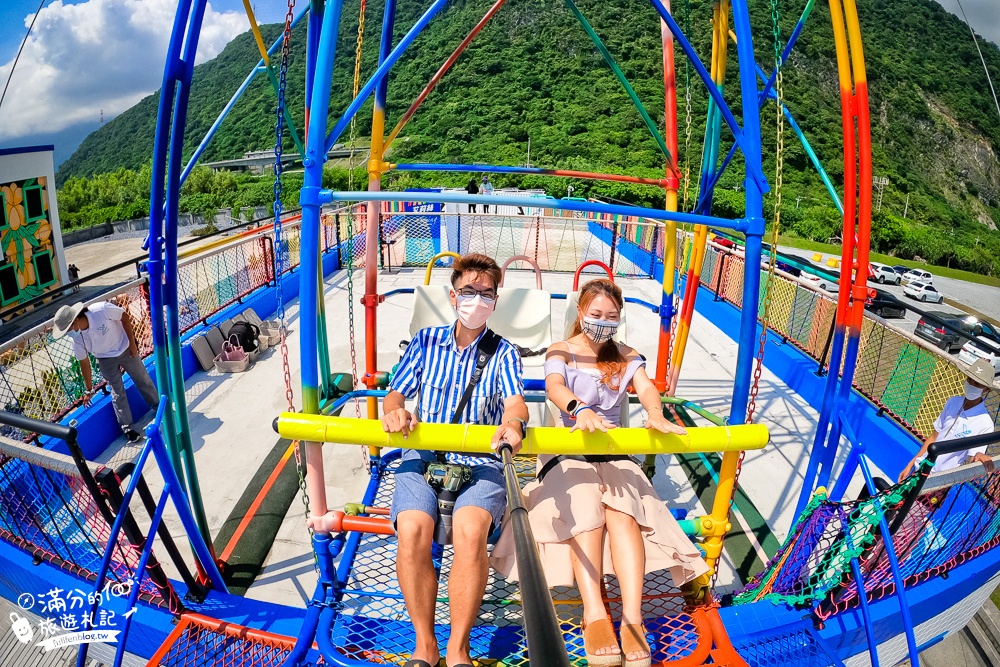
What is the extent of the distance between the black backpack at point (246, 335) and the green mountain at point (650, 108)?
35.5 meters

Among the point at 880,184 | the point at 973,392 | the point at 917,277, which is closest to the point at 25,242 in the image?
the point at 973,392

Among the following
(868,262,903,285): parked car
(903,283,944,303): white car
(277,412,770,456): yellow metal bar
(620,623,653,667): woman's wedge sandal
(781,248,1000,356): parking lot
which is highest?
(277,412,770,456): yellow metal bar

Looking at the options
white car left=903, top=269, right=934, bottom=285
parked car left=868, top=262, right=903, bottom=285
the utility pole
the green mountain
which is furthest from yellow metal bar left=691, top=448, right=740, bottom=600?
the utility pole

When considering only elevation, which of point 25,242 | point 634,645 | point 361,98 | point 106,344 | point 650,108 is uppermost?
point 650,108

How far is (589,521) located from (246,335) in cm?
550

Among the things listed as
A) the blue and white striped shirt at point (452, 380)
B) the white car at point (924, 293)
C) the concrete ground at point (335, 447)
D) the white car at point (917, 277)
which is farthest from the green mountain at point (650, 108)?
the blue and white striped shirt at point (452, 380)

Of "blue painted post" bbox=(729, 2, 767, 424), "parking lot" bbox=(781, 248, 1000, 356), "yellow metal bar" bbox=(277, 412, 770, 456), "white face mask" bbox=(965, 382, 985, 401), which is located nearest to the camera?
"yellow metal bar" bbox=(277, 412, 770, 456)

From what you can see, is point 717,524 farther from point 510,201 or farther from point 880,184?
point 880,184

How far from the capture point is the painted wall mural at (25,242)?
1269cm

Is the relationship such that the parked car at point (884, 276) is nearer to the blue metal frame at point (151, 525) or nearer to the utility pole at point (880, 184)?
the utility pole at point (880, 184)

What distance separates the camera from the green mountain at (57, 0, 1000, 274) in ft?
159

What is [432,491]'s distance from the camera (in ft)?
7.49

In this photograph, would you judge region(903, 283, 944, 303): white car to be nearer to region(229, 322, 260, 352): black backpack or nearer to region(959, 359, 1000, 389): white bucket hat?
region(959, 359, 1000, 389): white bucket hat

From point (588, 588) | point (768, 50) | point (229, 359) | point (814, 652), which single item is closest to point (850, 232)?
point (814, 652)
